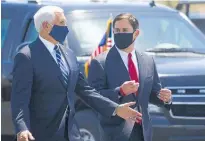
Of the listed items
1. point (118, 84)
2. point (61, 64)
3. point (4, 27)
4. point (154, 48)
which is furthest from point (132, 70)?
point (4, 27)

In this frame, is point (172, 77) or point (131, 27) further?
point (172, 77)

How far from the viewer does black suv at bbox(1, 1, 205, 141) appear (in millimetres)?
6656

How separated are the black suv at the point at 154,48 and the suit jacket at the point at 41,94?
1879 mm

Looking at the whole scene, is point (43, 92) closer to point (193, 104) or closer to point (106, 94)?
point (106, 94)

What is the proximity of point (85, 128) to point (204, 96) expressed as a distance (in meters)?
1.16

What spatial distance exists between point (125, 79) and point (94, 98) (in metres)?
0.26

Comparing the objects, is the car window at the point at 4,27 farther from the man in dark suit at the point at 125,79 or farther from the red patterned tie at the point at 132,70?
the red patterned tie at the point at 132,70

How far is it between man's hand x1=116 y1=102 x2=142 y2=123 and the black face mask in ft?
1.65

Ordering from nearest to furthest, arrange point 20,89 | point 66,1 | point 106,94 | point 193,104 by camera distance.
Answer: point 20,89 → point 106,94 → point 193,104 → point 66,1

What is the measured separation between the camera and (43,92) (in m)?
4.77

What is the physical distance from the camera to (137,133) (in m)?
5.13

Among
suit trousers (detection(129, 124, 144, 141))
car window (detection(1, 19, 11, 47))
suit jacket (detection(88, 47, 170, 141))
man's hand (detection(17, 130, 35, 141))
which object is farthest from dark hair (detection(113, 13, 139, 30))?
car window (detection(1, 19, 11, 47))

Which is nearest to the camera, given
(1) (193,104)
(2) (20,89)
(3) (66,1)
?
(2) (20,89)

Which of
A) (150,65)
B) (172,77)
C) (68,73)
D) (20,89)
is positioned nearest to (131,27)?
(150,65)
